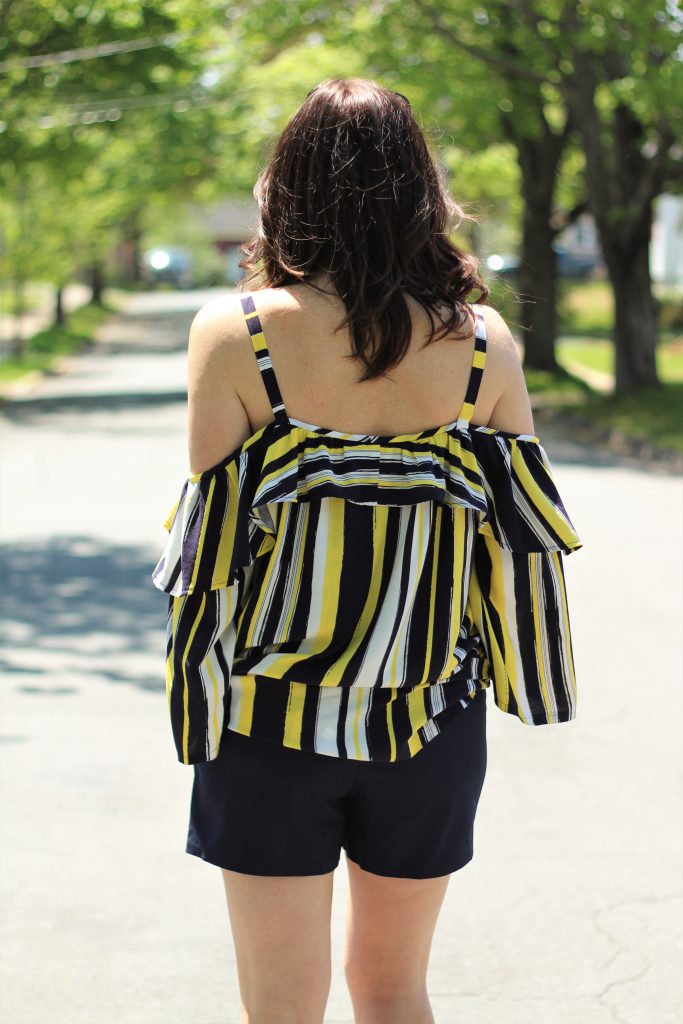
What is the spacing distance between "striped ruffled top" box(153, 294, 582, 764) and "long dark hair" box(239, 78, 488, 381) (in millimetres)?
A: 104

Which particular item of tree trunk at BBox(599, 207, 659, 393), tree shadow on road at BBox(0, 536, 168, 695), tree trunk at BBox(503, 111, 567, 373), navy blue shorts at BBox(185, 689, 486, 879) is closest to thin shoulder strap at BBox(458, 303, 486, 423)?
navy blue shorts at BBox(185, 689, 486, 879)

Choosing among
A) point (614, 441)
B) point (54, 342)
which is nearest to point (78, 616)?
point (614, 441)

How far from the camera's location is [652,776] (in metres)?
4.67

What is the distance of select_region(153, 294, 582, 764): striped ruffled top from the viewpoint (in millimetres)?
1939

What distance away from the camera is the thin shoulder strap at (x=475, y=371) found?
201 centimetres

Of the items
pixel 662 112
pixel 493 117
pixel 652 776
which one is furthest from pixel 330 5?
pixel 652 776

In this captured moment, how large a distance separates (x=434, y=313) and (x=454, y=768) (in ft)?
2.27

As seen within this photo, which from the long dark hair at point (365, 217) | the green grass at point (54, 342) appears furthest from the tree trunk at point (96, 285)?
the long dark hair at point (365, 217)

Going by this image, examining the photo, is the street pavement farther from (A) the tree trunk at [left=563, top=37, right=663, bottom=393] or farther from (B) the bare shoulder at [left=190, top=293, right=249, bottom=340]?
(A) the tree trunk at [left=563, top=37, right=663, bottom=393]

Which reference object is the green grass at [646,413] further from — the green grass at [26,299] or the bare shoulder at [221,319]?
the green grass at [26,299]

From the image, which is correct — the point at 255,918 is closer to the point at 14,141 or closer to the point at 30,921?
the point at 30,921

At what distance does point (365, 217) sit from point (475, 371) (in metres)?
0.28

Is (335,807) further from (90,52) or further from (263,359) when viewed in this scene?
(90,52)

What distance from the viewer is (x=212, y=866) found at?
3980 mm
